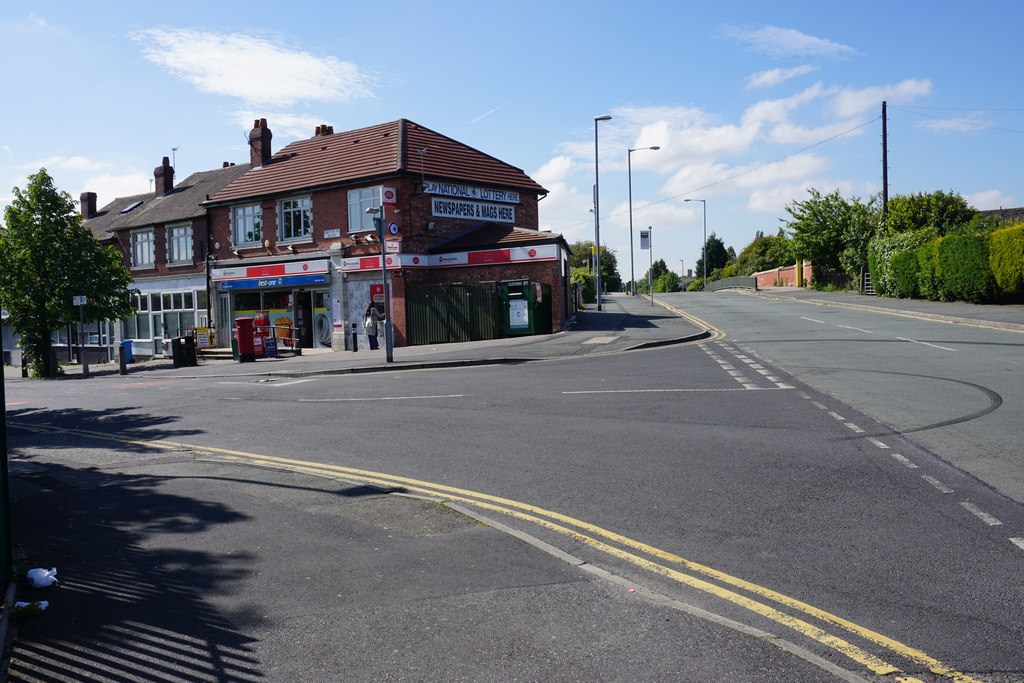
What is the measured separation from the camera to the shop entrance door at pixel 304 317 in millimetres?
32688

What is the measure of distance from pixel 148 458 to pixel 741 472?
6.97 metres

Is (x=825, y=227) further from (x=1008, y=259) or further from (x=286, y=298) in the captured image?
(x=286, y=298)

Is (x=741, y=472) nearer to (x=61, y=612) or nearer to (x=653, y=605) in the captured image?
(x=653, y=605)

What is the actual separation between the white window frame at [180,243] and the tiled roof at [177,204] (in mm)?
561

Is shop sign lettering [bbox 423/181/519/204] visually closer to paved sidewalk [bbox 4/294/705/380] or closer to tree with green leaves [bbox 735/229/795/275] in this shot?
paved sidewalk [bbox 4/294/705/380]

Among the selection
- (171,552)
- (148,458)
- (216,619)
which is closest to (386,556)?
(216,619)

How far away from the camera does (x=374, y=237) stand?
30406mm

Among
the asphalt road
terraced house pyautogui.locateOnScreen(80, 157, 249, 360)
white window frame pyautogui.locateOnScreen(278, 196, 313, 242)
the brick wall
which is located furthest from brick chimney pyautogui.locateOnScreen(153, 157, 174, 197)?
the brick wall

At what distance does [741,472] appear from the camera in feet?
23.0

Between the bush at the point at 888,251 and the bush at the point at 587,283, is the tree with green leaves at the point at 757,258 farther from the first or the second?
the bush at the point at 888,251

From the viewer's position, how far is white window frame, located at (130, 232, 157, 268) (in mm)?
39312

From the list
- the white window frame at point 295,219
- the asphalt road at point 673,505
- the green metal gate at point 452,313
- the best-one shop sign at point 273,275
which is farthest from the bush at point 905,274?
the white window frame at point 295,219

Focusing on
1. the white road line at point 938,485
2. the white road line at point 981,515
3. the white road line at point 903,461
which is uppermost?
the white road line at point 903,461

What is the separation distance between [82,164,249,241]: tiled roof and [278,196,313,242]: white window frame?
5323 mm
